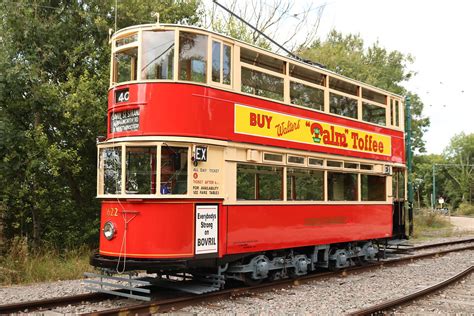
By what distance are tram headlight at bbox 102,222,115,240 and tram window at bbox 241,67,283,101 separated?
3.26m

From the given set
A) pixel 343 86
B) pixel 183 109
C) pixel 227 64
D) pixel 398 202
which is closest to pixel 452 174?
pixel 398 202

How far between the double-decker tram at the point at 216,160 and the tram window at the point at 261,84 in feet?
0.08

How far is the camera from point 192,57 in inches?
327

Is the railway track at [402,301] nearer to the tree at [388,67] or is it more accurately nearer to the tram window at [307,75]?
the tram window at [307,75]

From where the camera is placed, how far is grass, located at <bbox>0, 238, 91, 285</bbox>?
986cm

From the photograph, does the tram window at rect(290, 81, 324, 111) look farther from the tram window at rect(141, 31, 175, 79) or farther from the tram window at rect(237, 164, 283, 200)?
the tram window at rect(141, 31, 175, 79)

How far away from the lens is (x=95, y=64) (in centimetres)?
1409

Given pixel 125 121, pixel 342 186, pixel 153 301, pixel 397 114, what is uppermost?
pixel 397 114

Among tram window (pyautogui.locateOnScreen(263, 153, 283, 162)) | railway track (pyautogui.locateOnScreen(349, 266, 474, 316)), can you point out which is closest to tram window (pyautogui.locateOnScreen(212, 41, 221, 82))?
tram window (pyautogui.locateOnScreen(263, 153, 283, 162))

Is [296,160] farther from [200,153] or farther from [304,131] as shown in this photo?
[200,153]

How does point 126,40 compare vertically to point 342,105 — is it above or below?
above

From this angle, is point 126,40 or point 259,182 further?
point 259,182

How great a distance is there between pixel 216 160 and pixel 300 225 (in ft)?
8.51

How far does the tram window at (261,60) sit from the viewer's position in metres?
9.09
